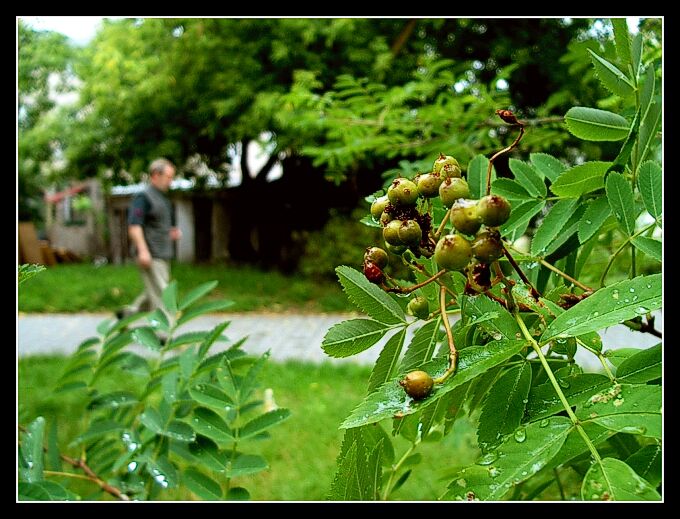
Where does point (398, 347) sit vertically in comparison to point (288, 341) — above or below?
above

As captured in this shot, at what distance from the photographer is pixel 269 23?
20.8 ft

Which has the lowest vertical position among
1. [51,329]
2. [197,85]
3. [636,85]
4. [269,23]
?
[51,329]

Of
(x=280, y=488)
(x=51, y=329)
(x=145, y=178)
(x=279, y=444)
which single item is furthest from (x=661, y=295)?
(x=145, y=178)

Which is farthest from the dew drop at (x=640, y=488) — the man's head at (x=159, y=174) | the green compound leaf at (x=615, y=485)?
the man's head at (x=159, y=174)

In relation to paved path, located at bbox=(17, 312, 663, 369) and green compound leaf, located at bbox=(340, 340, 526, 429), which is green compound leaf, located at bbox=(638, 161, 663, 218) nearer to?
green compound leaf, located at bbox=(340, 340, 526, 429)

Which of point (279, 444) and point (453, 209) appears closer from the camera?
point (453, 209)

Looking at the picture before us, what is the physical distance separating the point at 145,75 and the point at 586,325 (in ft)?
25.1

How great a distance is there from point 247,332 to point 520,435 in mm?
4619

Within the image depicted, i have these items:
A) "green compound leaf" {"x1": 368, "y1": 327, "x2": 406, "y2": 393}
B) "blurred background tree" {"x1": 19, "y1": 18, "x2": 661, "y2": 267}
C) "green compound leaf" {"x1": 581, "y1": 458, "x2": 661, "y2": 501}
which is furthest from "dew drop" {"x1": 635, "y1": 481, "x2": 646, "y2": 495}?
"blurred background tree" {"x1": 19, "y1": 18, "x2": 661, "y2": 267}

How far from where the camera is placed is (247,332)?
4.97 m

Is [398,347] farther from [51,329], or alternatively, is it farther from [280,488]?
[51,329]

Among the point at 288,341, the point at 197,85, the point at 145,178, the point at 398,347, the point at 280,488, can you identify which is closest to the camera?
the point at 398,347

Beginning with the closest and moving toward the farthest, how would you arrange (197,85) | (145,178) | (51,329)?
(51,329) < (197,85) < (145,178)

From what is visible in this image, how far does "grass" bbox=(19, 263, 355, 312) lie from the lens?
6.23 meters
